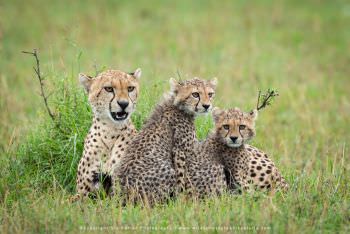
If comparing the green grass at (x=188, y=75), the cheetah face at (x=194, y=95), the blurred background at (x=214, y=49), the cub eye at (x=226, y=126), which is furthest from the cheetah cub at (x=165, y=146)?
the blurred background at (x=214, y=49)

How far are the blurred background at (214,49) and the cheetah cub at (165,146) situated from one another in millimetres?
2218

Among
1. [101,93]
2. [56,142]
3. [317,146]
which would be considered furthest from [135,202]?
[317,146]

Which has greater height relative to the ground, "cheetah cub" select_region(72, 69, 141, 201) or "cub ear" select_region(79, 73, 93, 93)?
"cub ear" select_region(79, 73, 93, 93)

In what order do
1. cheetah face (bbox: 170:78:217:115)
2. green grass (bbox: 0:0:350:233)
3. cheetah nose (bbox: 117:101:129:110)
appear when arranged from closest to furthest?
green grass (bbox: 0:0:350:233), cheetah nose (bbox: 117:101:129:110), cheetah face (bbox: 170:78:217:115)

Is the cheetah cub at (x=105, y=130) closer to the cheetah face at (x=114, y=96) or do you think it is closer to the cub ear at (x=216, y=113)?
the cheetah face at (x=114, y=96)

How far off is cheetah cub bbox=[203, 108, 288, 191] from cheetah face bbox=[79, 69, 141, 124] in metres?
0.85

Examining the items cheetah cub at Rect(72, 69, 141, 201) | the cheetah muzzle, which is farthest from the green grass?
the cheetah muzzle

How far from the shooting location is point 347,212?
Result: 5156 mm

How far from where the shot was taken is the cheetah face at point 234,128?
20.0ft

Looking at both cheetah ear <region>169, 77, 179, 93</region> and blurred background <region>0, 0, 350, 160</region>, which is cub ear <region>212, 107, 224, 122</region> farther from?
blurred background <region>0, 0, 350, 160</region>

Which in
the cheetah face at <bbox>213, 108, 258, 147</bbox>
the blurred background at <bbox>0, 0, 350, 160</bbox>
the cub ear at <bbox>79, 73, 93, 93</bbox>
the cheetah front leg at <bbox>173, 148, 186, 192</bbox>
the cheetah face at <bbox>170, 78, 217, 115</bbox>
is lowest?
the cheetah front leg at <bbox>173, 148, 186, 192</bbox>

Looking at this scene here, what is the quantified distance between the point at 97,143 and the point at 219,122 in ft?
3.64

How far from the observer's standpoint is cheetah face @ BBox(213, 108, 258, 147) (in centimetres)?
609

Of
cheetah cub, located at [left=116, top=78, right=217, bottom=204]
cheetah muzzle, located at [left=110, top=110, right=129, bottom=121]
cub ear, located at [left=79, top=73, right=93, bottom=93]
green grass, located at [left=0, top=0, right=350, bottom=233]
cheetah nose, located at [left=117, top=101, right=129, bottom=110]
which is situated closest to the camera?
green grass, located at [left=0, top=0, right=350, bottom=233]
